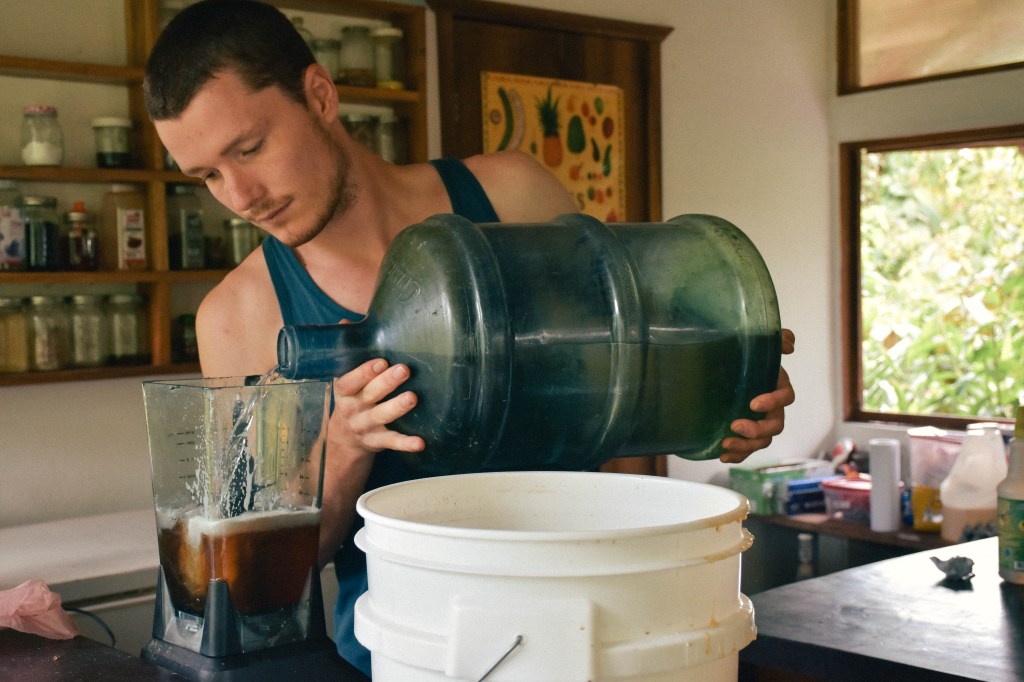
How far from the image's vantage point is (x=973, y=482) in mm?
3340

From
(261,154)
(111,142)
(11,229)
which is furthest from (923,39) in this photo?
(261,154)

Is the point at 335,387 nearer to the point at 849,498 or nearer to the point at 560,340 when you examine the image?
the point at 560,340

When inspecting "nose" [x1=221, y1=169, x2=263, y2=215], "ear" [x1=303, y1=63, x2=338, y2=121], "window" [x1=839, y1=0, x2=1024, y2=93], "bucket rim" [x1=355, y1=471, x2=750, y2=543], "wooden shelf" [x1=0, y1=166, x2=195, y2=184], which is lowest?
"bucket rim" [x1=355, y1=471, x2=750, y2=543]

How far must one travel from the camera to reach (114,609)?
7.45ft

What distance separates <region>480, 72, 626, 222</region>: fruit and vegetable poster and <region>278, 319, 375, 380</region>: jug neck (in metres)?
2.36

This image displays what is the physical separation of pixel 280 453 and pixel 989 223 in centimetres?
357

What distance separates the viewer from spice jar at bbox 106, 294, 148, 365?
2688 mm

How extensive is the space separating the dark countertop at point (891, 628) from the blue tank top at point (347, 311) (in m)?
0.47

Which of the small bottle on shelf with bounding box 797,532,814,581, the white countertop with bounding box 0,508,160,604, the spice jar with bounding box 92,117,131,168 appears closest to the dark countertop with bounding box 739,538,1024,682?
the white countertop with bounding box 0,508,160,604

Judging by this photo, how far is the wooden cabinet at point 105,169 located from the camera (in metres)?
2.55

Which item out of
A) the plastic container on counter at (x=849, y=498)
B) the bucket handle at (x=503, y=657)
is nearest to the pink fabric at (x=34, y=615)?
the bucket handle at (x=503, y=657)

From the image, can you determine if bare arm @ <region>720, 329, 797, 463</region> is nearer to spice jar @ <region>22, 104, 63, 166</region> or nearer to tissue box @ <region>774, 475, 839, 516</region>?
spice jar @ <region>22, 104, 63, 166</region>

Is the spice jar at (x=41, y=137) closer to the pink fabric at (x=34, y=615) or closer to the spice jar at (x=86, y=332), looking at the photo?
the spice jar at (x=86, y=332)

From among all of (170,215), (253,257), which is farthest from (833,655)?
(170,215)
